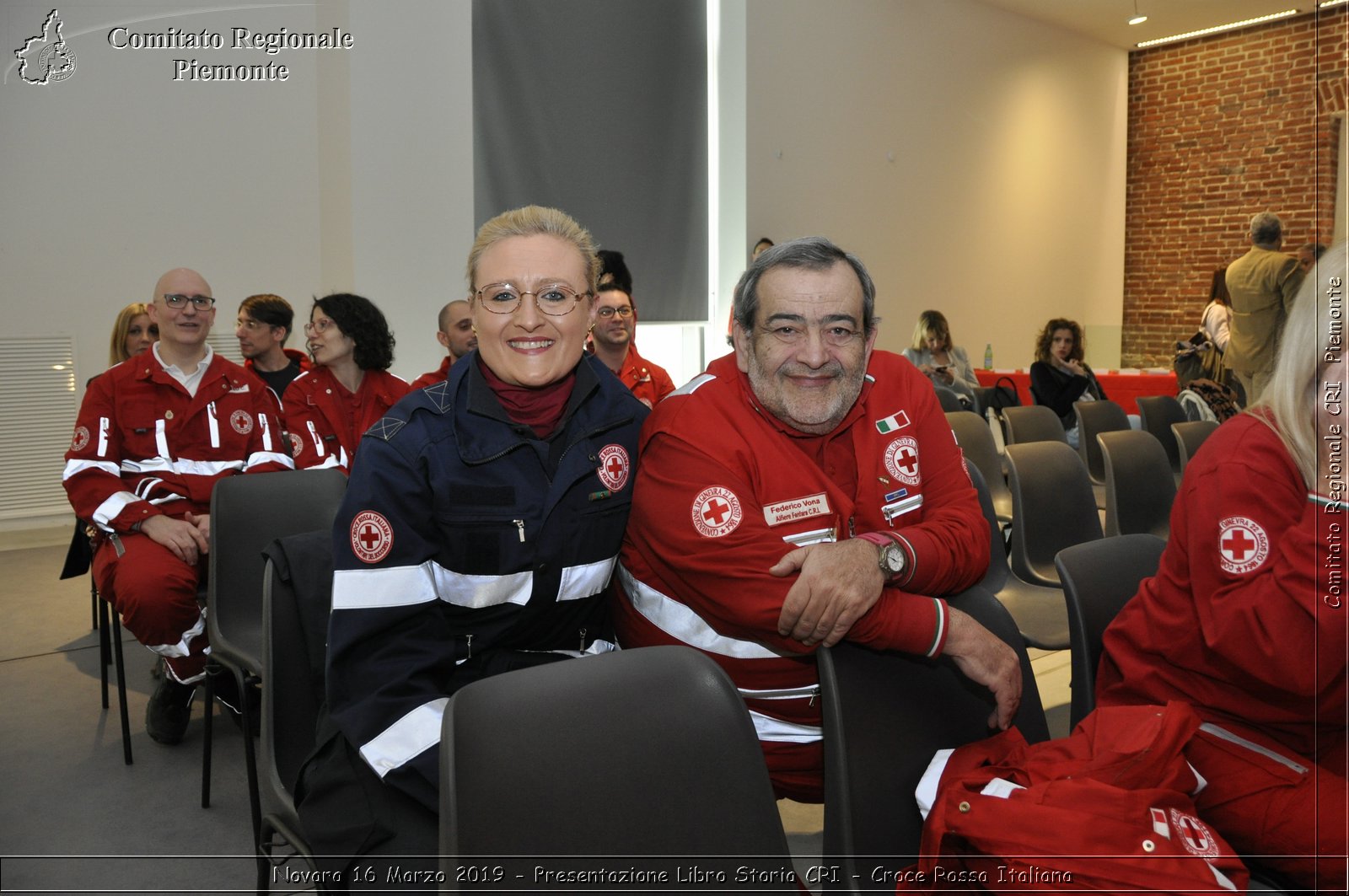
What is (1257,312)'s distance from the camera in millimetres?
1943

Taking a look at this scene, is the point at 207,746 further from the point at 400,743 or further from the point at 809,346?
the point at 809,346

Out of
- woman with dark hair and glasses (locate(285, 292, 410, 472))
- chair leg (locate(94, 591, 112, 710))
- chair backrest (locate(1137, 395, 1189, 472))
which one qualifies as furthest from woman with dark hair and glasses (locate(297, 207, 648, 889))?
chair backrest (locate(1137, 395, 1189, 472))

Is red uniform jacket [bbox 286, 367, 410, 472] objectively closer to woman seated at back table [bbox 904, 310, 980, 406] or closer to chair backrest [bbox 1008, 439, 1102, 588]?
chair backrest [bbox 1008, 439, 1102, 588]

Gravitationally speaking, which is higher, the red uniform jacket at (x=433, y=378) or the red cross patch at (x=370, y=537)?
the red uniform jacket at (x=433, y=378)

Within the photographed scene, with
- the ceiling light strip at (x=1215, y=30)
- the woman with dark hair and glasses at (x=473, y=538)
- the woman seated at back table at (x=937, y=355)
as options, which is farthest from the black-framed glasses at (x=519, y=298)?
the ceiling light strip at (x=1215, y=30)

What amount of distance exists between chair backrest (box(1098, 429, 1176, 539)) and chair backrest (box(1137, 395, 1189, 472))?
51.8 inches

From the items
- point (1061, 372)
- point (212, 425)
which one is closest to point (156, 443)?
point (212, 425)

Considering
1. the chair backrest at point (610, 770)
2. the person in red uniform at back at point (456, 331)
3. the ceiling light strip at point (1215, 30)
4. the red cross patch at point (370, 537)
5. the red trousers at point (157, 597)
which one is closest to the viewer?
the chair backrest at point (610, 770)

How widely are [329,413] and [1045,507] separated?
2683mm

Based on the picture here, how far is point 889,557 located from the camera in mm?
1561

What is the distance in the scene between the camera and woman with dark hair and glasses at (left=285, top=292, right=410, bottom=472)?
3.78m

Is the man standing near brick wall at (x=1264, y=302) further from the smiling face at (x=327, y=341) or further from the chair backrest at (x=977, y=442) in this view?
the smiling face at (x=327, y=341)

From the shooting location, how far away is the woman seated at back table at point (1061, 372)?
583cm

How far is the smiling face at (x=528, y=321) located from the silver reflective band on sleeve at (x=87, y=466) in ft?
7.16
